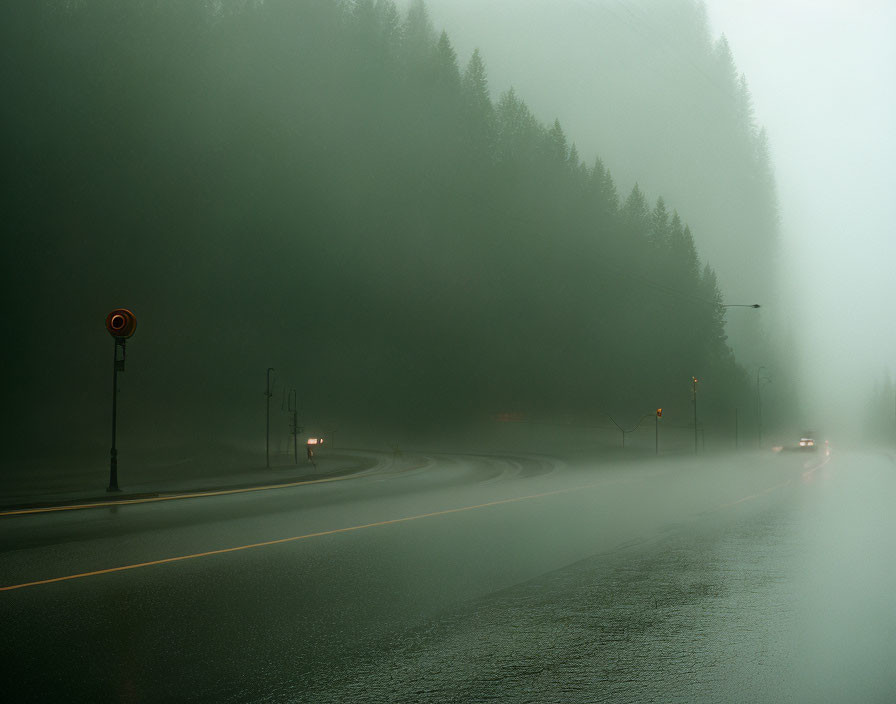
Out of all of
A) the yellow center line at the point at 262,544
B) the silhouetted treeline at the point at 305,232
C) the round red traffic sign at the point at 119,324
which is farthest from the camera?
the silhouetted treeline at the point at 305,232

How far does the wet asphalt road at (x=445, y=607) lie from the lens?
211 inches

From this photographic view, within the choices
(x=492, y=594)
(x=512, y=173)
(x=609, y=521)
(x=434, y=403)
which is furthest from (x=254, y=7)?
(x=492, y=594)

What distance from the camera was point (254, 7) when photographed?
6172 cm

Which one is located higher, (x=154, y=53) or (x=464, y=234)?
(x=154, y=53)

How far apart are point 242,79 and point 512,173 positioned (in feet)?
88.8

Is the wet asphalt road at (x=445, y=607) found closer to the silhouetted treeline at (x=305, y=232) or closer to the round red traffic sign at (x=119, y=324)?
the round red traffic sign at (x=119, y=324)

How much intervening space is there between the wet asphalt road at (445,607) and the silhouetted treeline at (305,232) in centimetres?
3304

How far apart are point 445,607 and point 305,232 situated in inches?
2060

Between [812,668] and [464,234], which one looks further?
[464,234]

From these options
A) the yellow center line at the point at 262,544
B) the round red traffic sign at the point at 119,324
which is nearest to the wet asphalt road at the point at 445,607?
the yellow center line at the point at 262,544

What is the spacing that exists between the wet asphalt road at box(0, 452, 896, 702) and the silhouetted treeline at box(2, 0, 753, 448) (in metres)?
33.0

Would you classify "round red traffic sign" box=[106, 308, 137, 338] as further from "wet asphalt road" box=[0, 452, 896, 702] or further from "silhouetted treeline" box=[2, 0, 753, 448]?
"silhouetted treeline" box=[2, 0, 753, 448]

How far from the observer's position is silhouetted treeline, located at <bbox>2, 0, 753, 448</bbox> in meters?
43.9

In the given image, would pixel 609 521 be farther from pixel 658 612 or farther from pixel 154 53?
pixel 154 53
